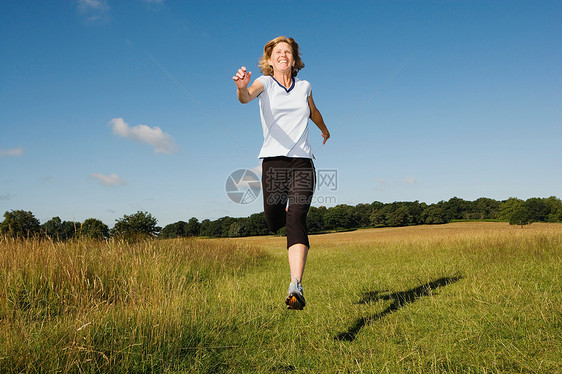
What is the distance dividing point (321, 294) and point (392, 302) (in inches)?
51.0

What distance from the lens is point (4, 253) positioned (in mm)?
5480

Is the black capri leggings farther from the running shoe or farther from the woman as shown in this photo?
the running shoe

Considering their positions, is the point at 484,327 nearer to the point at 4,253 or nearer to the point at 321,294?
the point at 321,294

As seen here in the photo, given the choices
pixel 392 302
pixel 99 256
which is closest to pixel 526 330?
pixel 392 302

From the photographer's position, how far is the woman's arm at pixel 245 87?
321 cm

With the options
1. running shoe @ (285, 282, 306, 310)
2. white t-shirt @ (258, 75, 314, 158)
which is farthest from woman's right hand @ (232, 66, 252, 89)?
running shoe @ (285, 282, 306, 310)

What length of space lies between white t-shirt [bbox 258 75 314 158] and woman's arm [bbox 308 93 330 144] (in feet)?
0.81

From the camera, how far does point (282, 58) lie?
3793mm

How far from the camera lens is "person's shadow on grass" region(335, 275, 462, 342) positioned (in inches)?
141

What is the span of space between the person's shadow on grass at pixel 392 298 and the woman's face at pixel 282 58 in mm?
2932

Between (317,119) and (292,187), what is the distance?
109cm

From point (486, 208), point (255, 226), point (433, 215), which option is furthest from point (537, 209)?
point (255, 226)

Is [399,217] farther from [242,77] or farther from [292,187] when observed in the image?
[242,77]

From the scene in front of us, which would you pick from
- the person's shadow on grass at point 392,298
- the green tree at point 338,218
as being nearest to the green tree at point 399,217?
the green tree at point 338,218
